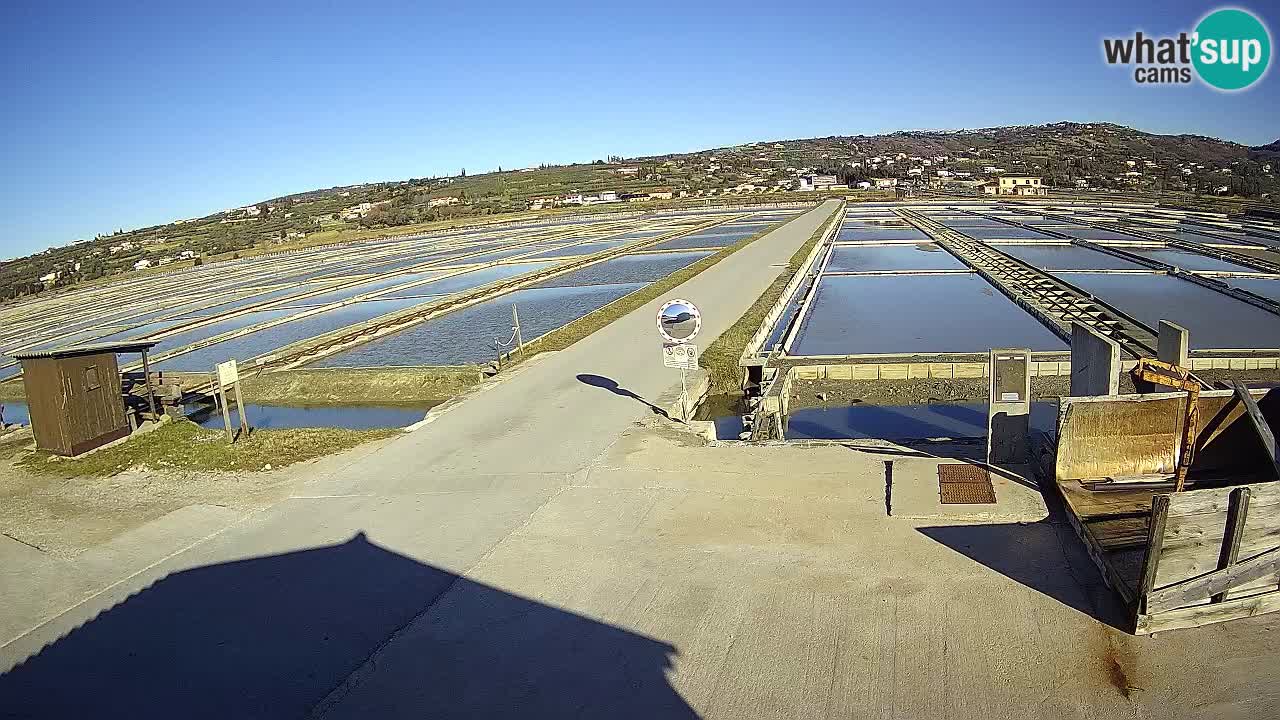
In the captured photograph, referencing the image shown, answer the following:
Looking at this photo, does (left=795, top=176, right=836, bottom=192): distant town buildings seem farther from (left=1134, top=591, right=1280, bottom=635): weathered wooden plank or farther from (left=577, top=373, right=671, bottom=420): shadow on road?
(left=1134, top=591, right=1280, bottom=635): weathered wooden plank

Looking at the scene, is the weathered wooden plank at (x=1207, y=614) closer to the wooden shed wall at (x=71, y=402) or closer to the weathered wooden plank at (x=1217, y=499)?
the weathered wooden plank at (x=1217, y=499)

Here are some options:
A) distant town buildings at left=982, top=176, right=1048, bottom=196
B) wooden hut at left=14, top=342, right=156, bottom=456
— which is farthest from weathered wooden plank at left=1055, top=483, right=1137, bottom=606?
distant town buildings at left=982, top=176, right=1048, bottom=196

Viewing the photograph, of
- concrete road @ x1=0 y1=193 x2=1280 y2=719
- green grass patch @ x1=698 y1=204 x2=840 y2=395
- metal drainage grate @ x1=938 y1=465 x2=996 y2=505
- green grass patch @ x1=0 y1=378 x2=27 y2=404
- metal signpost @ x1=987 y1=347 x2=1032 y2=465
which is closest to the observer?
concrete road @ x1=0 y1=193 x2=1280 y2=719

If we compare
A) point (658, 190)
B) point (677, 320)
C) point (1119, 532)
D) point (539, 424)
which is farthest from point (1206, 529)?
point (658, 190)

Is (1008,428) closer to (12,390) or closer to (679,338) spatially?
(679,338)

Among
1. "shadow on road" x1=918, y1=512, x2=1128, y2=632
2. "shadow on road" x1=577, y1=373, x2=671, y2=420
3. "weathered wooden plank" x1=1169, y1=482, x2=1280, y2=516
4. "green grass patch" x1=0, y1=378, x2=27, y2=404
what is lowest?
"green grass patch" x1=0, y1=378, x2=27, y2=404

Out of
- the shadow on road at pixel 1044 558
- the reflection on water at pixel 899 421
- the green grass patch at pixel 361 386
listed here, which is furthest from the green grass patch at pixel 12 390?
the shadow on road at pixel 1044 558
